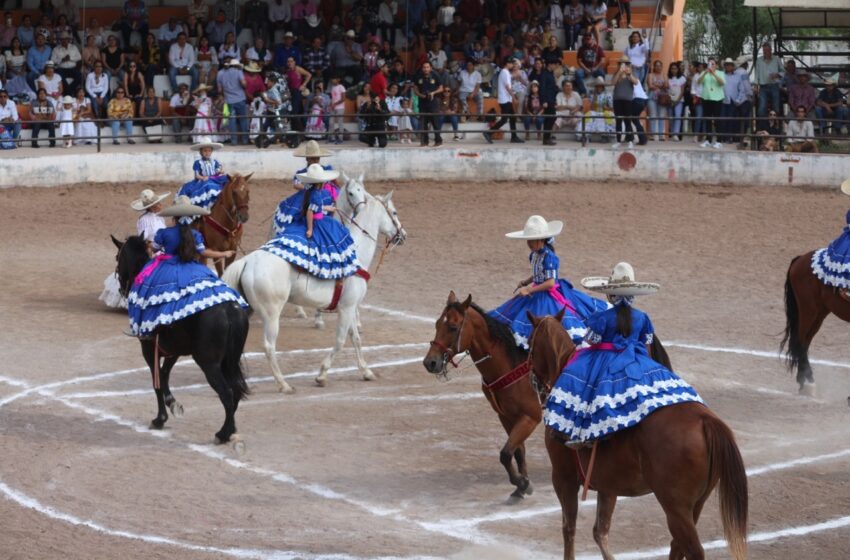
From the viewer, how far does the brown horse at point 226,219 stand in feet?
58.9

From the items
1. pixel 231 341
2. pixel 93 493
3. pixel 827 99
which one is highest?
pixel 827 99

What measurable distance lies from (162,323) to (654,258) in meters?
10.8

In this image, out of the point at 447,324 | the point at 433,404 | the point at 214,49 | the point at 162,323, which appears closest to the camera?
the point at 447,324

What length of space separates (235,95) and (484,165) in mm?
5453

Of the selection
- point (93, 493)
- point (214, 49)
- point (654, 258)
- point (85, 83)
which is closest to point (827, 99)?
point (654, 258)

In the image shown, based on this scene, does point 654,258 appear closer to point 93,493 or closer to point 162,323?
point 162,323

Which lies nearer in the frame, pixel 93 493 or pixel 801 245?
pixel 93 493

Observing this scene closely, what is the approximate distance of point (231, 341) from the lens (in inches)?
504

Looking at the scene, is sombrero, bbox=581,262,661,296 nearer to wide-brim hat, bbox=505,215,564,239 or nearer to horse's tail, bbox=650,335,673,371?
horse's tail, bbox=650,335,673,371

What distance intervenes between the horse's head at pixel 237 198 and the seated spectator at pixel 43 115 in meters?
10.3

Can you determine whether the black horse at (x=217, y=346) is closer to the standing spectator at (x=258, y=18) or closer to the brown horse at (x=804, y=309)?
the brown horse at (x=804, y=309)

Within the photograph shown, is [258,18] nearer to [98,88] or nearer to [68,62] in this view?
[98,88]

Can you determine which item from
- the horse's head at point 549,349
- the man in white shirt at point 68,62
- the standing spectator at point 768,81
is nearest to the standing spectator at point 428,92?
the standing spectator at point 768,81

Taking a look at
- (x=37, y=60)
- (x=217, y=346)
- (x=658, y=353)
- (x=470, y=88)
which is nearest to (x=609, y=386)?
(x=658, y=353)
